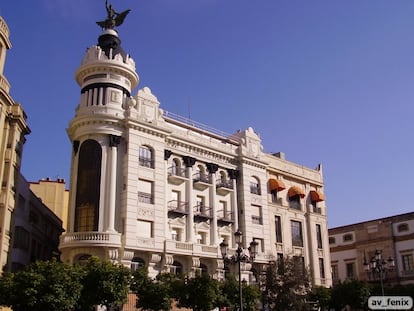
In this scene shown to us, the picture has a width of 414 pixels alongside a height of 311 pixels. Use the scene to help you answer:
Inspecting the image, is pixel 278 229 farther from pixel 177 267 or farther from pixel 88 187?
pixel 88 187

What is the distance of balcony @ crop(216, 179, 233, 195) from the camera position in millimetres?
41750

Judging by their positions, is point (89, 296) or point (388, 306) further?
point (89, 296)

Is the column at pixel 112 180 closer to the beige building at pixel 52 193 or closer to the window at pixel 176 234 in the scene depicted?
the window at pixel 176 234

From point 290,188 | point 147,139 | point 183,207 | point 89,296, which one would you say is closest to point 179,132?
point 147,139

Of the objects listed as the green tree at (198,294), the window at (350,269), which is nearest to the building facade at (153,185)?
the green tree at (198,294)

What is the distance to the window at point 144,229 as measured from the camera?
116ft

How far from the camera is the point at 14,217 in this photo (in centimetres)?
3575

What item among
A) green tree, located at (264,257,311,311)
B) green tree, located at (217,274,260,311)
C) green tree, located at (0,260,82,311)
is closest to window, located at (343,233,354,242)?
green tree, located at (264,257,311,311)

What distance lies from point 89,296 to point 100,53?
18717 millimetres

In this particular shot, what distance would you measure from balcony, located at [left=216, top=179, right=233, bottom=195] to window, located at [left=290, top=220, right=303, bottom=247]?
815cm

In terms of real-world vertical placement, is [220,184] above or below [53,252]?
above

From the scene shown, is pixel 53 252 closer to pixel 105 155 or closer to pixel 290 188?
pixel 105 155

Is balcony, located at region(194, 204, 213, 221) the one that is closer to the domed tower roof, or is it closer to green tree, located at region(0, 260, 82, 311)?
the domed tower roof

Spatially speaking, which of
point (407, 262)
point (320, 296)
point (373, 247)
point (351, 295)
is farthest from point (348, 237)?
point (320, 296)
